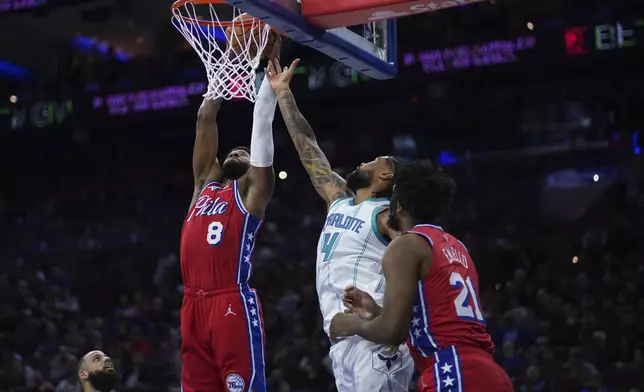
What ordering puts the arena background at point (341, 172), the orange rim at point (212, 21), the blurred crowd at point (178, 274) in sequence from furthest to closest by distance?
the arena background at point (341, 172) < the blurred crowd at point (178, 274) < the orange rim at point (212, 21)

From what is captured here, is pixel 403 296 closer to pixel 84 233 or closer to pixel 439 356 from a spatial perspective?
pixel 439 356

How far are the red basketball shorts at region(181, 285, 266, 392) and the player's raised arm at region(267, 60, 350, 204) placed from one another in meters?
0.81

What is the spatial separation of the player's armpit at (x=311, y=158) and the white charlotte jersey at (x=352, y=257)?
1.41ft

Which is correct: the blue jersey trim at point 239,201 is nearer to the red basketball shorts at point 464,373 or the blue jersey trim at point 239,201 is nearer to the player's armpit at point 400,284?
the player's armpit at point 400,284

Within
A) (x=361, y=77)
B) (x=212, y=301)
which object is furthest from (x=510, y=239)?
(x=212, y=301)

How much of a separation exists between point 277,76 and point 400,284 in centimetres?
208

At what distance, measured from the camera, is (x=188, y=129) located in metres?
14.8

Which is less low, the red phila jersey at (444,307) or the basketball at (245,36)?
the basketball at (245,36)

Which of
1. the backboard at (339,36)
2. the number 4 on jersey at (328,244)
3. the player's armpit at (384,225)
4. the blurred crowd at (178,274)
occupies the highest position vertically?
the backboard at (339,36)

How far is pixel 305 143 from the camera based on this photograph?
532 centimetres

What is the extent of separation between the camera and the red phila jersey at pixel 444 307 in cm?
341

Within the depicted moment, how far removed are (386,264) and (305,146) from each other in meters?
2.01

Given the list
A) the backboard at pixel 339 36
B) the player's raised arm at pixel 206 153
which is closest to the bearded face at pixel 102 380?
the player's raised arm at pixel 206 153

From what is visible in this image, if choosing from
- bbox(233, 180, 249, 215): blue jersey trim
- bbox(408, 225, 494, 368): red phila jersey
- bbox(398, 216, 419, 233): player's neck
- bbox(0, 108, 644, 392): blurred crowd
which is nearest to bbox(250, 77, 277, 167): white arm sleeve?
Result: bbox(233, 180, 249, 215): blue jersey trim
